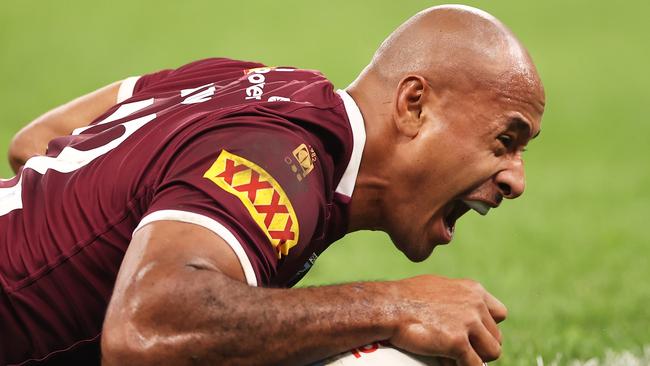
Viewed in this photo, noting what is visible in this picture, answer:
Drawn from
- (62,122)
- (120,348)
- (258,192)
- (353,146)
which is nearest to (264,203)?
(258,192)

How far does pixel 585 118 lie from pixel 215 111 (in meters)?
8.94

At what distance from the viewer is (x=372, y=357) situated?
300cm

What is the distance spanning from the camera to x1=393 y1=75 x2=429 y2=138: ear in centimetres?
345

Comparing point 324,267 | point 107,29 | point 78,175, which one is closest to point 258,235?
point 78,175

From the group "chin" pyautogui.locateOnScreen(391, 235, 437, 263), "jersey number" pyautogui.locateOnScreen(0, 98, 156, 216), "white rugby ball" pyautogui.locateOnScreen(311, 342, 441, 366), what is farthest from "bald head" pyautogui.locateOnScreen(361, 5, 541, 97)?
"white rugby ball" pyautogui.locateOnScreen(311, 342, 441, 366)

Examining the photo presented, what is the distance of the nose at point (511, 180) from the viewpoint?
3518 mm

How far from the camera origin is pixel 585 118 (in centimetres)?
1148

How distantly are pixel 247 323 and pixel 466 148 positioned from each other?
108 centimetres

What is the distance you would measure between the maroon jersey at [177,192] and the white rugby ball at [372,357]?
0.27 metres

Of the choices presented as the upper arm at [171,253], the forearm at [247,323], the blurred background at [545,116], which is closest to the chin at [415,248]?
the forearm at [247,323]

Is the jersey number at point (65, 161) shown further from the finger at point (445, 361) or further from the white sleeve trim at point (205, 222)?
the finger at point (445, 361)

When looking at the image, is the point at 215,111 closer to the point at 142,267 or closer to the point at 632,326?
the point at 142,267

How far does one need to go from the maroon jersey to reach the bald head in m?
0.23

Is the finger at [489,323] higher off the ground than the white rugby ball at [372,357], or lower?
higher
